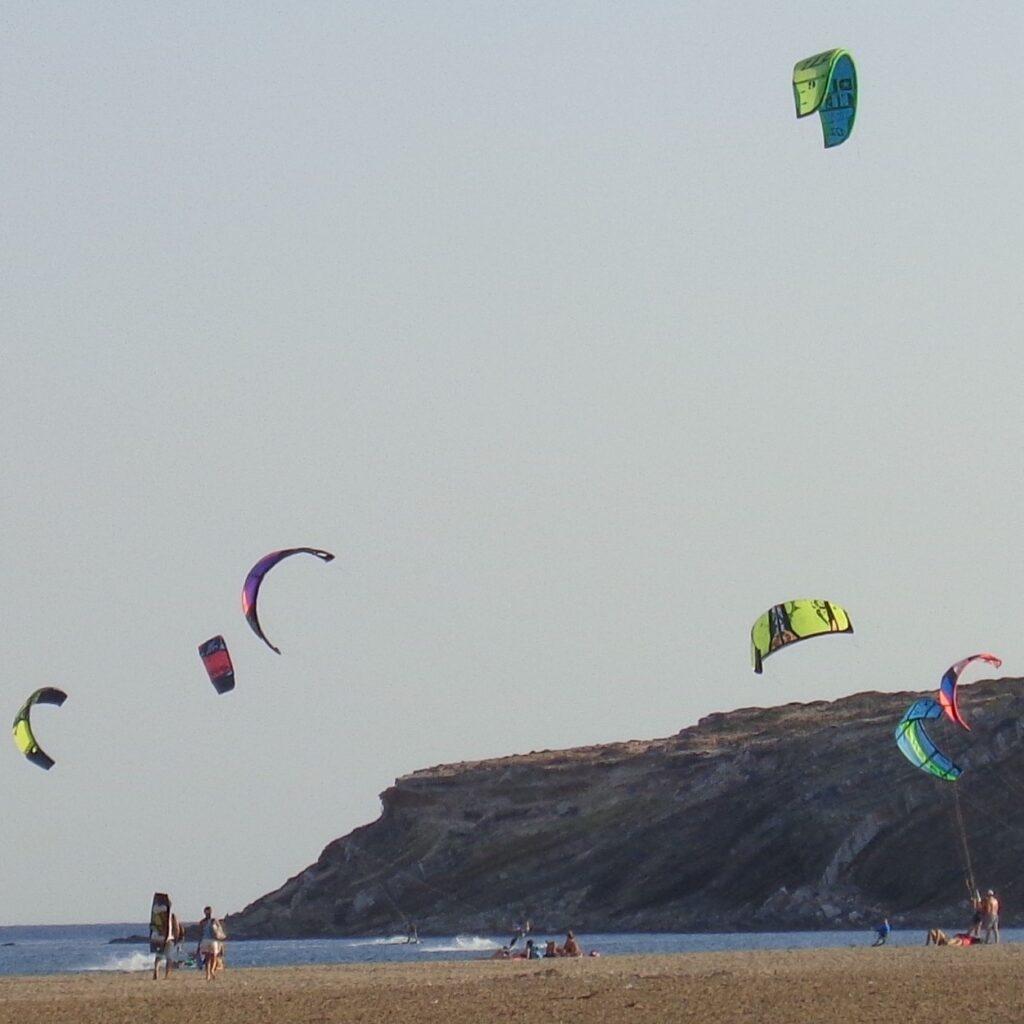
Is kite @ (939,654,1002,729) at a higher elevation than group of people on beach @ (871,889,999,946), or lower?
higher

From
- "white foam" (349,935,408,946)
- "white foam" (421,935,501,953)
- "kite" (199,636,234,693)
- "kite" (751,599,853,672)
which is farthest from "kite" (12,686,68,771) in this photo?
"white foam" (349,935,408,946)

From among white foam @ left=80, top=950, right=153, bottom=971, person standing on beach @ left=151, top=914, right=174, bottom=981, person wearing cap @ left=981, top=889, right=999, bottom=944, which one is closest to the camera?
person standing on beach @ left=151, top=914, right=174, bottom=981

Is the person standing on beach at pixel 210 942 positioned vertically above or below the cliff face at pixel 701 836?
below

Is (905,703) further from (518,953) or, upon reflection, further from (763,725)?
(518,953)

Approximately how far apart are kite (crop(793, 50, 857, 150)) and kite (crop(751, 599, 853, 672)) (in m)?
10.0

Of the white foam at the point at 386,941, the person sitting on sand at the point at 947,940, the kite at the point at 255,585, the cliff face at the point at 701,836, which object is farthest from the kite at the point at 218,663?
the white foam at the point at 386,941

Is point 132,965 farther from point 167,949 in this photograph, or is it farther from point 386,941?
point 167,949

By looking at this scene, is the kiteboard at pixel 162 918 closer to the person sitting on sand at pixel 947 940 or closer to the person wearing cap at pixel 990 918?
the person sitting on sand at pixel 947 940

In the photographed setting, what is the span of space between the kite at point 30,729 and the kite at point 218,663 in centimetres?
247

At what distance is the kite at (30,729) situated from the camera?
35.9 metres

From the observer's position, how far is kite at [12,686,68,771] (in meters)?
35.9

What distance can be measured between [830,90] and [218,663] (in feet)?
48.6

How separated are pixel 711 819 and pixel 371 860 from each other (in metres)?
20.5

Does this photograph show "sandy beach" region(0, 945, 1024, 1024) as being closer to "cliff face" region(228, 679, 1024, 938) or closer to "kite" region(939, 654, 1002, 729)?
"kite" region(939, 654, 1002, 729)
